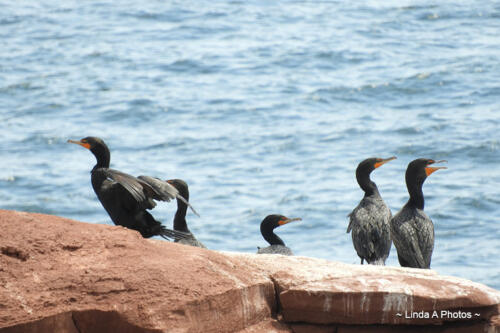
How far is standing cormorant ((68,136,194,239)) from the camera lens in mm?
6582

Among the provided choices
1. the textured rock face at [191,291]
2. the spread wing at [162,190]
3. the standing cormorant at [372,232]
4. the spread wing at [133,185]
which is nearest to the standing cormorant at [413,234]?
the standing cormorant at [372,232]

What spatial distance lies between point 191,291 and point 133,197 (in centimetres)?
176

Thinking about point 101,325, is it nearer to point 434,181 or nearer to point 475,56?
point 434,181

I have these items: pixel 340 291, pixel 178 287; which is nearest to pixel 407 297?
pixel 340 291

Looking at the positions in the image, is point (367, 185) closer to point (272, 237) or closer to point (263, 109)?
point (272, 237)

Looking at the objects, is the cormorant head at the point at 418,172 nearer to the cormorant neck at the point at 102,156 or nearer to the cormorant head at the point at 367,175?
the cormorant head at the point at 367,175

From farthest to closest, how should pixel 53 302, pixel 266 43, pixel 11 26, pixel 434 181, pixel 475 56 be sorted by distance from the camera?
1. pixel 11 26
2. pixel 266 43
3. pixel 475 56
4. pixel 434 181
5. pixel 53 302

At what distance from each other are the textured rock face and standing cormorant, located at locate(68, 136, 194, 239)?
914 millimetres

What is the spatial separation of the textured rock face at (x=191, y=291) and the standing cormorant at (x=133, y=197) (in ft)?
3.00

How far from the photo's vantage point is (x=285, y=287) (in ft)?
18.5

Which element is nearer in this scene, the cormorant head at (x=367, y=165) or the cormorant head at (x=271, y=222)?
the cormorant head at (x=367, y=165)

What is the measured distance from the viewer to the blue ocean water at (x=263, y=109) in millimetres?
15938

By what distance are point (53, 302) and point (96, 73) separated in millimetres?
19361

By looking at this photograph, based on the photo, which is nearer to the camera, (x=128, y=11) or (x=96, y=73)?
(x=96, y=73)
